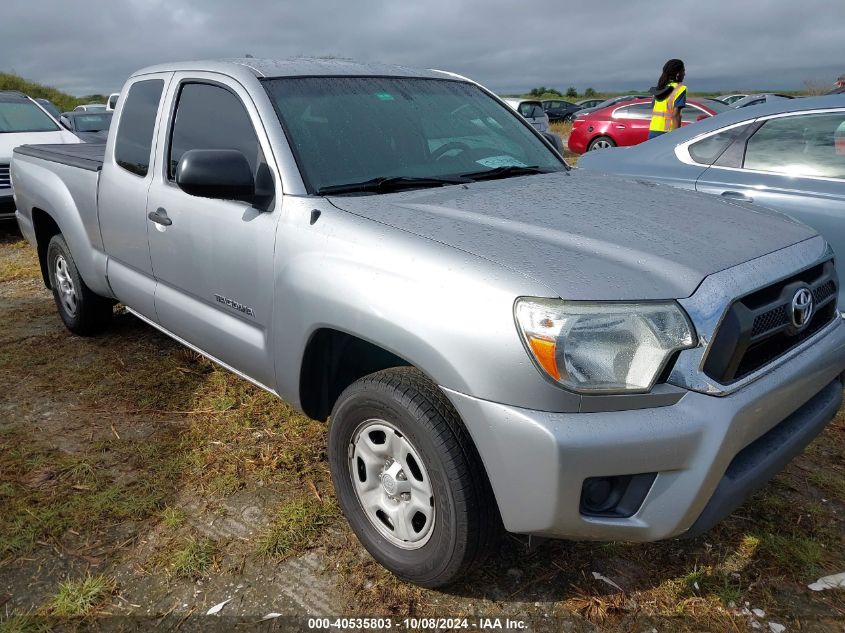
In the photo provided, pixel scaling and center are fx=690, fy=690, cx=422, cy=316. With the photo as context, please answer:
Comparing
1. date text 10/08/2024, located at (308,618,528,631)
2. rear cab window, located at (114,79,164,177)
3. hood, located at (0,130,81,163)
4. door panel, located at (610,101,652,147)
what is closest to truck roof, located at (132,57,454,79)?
rear cab window, located at (114,79,164,177)

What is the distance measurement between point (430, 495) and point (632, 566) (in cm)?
87

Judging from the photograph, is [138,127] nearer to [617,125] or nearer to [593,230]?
[593,230]

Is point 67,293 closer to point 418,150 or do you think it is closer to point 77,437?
point 77,437

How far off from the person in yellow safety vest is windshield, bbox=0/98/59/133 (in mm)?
7712

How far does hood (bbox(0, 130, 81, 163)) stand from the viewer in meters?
8.33

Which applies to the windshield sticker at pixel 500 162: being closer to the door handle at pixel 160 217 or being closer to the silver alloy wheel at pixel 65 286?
the door handle at pixel 160 217

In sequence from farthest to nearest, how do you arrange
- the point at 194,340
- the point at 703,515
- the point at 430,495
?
the point at 194,340
the point at 430,495
the point at 703,515

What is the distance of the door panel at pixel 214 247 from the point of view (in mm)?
2680

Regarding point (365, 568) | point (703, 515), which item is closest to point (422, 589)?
point (365, 568)

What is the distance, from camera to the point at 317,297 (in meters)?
2.34

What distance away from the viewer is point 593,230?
2.21m

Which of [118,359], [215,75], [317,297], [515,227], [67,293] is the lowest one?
[118,359]

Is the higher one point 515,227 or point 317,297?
point 515,227

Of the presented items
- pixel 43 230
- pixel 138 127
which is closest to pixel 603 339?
pixel 138 127
